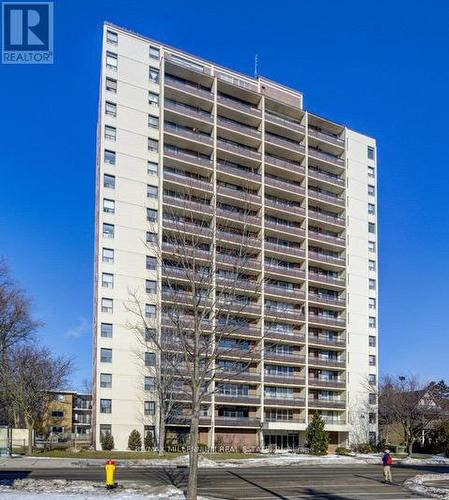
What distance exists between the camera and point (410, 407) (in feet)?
224

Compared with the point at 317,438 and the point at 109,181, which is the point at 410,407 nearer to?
the point at 317,438

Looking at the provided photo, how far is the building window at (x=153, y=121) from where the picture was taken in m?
72.8

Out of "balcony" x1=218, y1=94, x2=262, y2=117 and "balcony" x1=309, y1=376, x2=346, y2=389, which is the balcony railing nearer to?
"balcony" x1=218, y1=94, x2=262, y2=117

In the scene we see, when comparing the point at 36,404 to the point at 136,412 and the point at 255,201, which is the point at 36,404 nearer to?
the point at 136,412

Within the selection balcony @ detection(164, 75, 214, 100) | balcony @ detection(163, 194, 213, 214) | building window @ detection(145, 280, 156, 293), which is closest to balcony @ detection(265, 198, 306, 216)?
balcony @ detection(164, 75, 214, 100)

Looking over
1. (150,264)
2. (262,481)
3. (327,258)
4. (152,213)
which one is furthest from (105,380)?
(262,481)

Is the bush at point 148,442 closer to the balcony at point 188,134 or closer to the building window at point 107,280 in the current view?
the building window at point 107,280

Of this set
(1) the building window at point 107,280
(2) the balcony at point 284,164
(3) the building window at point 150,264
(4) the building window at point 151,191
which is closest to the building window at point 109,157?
(4) the building window at point 151,191

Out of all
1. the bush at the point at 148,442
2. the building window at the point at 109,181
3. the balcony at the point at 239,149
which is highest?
the balcony at the point at 239,149

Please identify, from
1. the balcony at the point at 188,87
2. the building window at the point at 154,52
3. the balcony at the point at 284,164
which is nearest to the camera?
the building window at the point at 154,52

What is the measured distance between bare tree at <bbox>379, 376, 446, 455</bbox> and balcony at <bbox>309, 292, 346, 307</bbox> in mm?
11968

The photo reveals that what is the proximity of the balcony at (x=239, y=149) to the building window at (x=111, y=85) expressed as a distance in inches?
550

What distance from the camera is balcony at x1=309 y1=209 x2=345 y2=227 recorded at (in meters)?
83.8

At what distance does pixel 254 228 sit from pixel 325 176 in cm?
1613
